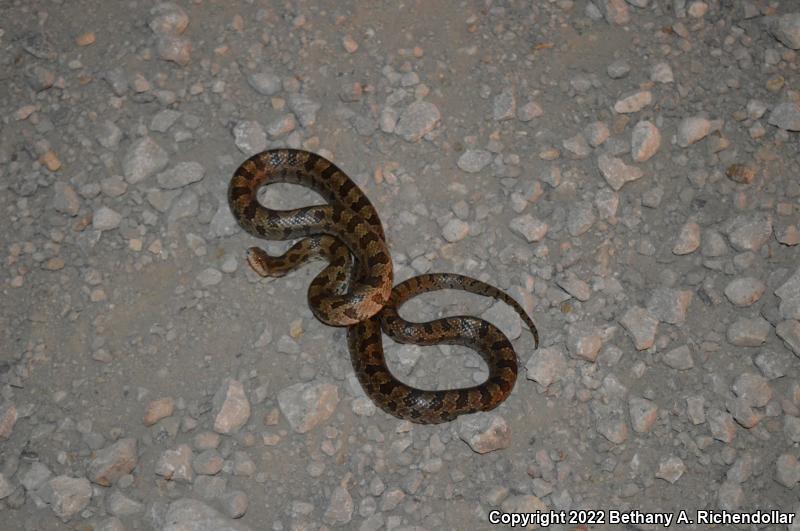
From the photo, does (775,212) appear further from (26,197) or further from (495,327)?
(26,197)

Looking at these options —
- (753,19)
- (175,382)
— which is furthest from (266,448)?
(753,19)

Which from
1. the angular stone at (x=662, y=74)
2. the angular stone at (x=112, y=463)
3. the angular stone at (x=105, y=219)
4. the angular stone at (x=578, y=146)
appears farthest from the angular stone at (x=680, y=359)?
the angular stone at (x=105, y=219)

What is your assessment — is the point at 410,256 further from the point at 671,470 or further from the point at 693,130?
the point at 693,130

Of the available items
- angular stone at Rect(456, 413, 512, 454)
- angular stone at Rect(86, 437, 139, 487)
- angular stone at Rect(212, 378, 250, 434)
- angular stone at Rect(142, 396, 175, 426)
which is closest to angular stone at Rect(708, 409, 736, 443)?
angular stone at Rect(456, 413, 512, 454)

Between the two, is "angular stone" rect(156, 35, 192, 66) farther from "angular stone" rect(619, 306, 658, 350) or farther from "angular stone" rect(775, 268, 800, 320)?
"angular stone" rect(775, 268, 800, 320)

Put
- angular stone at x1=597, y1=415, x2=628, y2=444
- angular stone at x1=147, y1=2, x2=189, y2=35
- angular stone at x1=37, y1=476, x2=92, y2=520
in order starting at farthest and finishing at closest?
angular stone at x1=147, y1=2, x2=189, y2=35 → angular stone at x1=597, y1=415, x2=628, y2=444 → angular stone at x1=37, y1=476, x2=92, y2=520

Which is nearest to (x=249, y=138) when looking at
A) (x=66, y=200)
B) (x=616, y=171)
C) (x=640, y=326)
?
(x=66, y=200)
